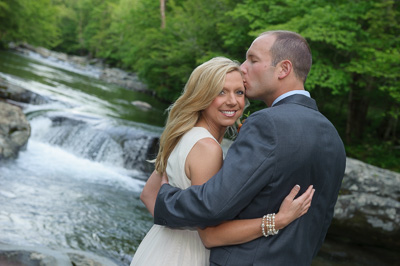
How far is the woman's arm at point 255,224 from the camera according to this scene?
5.85 ft

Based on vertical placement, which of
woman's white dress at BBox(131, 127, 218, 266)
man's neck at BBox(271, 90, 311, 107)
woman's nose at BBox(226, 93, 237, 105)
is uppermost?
man's neck at BBox(271, 90, 311, 107)

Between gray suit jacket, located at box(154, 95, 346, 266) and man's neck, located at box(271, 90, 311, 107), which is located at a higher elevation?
man's neck, located at box(271, 90, 311, 107)

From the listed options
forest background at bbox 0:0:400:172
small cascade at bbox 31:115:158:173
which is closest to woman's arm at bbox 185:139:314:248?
forest background at bbox 0:0:400:172

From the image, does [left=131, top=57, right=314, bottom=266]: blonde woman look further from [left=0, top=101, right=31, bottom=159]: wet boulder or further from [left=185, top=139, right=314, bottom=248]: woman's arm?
[left=0, top=101, right=31, bottom=159]: wet boulder

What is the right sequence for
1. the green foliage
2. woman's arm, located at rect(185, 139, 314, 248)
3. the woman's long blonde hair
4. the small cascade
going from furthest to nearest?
the green foliage, the small cascade, the woman's long blonde hair, woman's arm, located at rect(185, 139, 314, 248)

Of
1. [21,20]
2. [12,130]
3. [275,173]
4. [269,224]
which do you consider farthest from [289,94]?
[21,20]

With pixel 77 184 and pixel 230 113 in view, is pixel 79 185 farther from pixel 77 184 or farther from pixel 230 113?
pixel 230 113

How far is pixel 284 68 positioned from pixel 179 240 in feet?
3.32

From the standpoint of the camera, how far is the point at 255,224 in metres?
1.79

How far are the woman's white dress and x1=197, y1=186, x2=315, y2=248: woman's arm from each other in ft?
0.96

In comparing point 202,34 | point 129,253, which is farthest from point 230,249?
point 202,34

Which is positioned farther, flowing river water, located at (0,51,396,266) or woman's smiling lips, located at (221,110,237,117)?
flowing river water, located at (0,51,396,266)

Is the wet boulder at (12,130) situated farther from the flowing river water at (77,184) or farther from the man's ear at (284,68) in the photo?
the man's ear at (284,68)

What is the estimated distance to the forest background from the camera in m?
11.3
